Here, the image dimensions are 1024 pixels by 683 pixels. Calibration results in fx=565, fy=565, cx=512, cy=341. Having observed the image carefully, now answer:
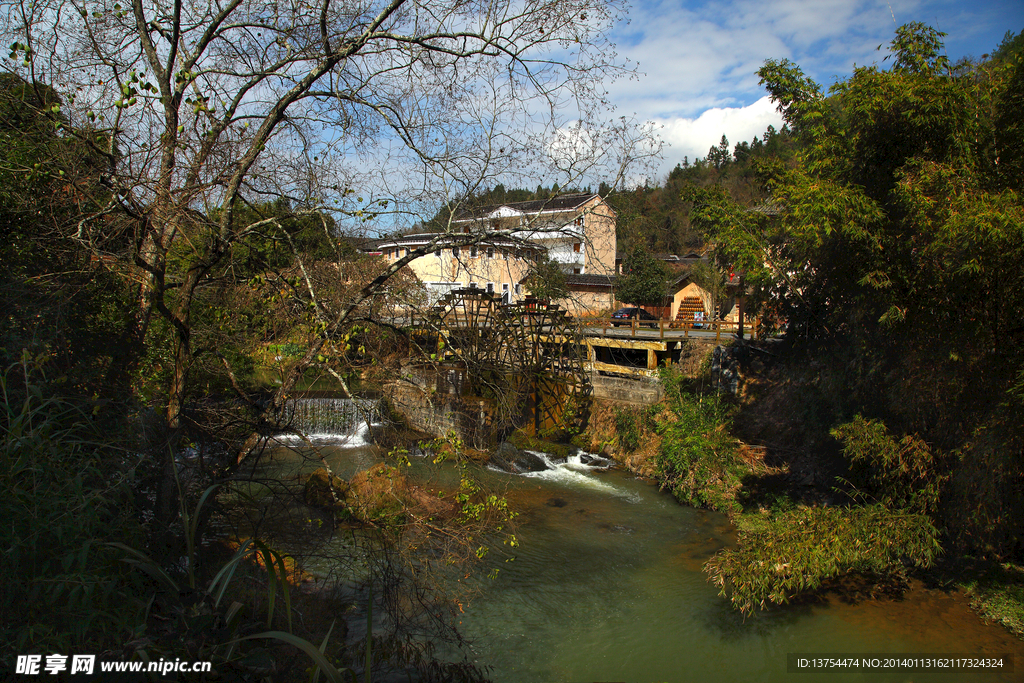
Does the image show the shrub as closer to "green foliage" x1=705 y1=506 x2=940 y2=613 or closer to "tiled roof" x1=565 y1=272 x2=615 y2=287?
"green foliage" x1=705 y1=506 x2=940 y2=613

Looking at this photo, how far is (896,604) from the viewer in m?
7.30

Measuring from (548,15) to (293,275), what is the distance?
296 centimetres

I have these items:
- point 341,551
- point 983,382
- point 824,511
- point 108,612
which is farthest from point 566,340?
point 108,612

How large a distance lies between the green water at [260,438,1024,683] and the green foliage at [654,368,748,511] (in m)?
1.66

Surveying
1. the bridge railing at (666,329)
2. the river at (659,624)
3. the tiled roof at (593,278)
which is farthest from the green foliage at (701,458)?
the tiled roof at (593,278)

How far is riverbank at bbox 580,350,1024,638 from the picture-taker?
22.4ft

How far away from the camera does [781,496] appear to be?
10531 mm

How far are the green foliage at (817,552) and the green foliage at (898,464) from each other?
0.92 feet

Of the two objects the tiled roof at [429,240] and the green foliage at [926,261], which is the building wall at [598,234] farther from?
the green foliage at [926,261]

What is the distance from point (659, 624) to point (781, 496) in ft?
15.5

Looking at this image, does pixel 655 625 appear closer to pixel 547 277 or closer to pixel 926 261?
pixel 547 277

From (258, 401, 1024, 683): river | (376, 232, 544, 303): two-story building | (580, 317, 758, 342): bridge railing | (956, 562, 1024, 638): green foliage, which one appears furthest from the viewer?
(580, 317, 758, 342): bridge railing

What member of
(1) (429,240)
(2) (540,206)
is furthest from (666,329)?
(1) (429,240)

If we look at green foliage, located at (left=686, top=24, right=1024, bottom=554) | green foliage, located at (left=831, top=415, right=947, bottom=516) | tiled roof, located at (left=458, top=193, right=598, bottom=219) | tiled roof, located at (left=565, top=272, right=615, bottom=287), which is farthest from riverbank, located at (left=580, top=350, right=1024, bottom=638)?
tiled roof, located at (left=458, top=193, right=598, bottom=219)
